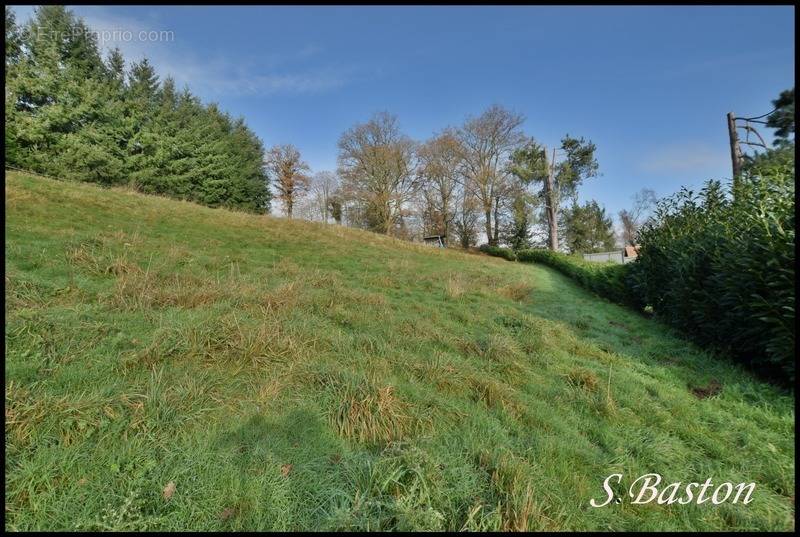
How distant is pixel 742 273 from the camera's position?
3.91m

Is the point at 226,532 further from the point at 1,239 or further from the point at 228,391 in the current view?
the point at 1,239

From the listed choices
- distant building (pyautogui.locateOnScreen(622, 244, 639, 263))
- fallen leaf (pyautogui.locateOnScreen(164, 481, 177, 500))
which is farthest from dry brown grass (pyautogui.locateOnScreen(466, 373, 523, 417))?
distant building (pyautogui.locateOnScreen(622, 244, 639, 263))

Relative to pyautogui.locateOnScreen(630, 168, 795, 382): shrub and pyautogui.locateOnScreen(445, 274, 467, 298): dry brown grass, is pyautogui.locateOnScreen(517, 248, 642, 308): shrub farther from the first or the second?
pyautogui.locateOnScreen(445, 274, 467, 298): dry brown grass

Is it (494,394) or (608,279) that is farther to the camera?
(608,279)

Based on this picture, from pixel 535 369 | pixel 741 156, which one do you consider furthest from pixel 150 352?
pixel 741 156

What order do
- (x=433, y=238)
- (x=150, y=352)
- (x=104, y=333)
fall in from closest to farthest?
1. (x=150, y=352)
2. (x=104, y=333)
3. (x=433, y=238)

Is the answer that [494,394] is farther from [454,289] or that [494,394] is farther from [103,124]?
[103,124]

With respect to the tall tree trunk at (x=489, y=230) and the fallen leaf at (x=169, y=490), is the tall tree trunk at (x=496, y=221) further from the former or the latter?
the fallen leaf at (x=169, y=490)

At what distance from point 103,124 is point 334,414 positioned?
2861 cm

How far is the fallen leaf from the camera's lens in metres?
1.80

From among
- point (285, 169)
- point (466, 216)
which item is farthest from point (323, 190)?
point (466, 216)

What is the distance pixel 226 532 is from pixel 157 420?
1137 millimetres

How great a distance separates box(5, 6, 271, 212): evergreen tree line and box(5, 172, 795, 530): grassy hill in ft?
62.5

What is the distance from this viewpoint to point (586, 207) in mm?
38094
